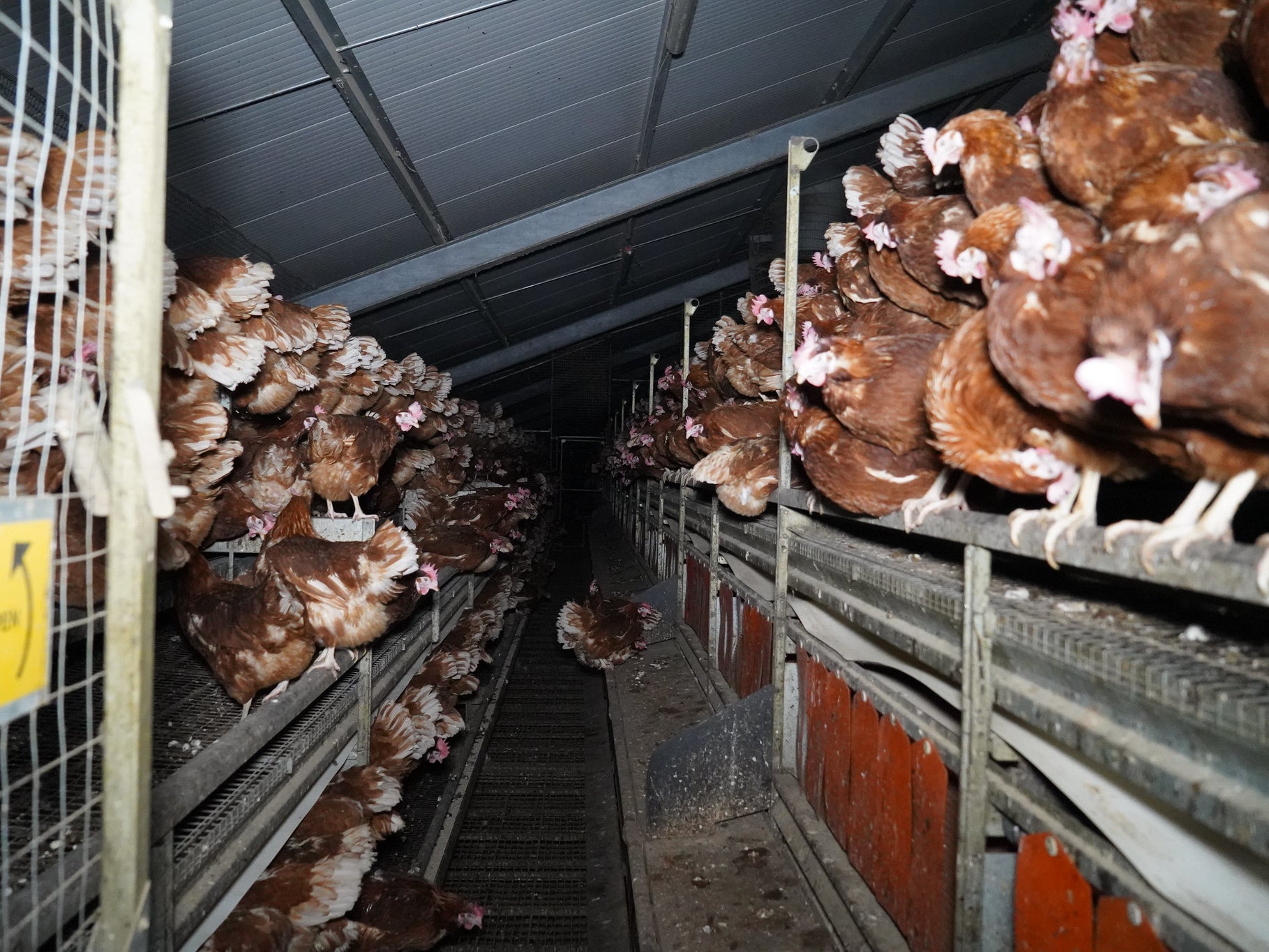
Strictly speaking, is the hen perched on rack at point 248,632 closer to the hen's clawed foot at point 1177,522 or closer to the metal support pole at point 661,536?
the hen's clawed foot at point 1177,522

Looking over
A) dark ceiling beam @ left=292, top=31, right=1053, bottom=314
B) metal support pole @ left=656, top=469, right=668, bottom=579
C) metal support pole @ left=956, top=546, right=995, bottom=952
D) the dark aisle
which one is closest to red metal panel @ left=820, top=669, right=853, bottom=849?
metal support pole @ left=956, top=546, right=995, bottom=952

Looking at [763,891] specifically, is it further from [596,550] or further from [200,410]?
[596,550]

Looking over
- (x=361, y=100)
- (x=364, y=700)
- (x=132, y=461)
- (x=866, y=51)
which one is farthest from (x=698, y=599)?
(x=132, y=461)

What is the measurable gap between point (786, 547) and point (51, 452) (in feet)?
7.71

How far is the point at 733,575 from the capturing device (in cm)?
398

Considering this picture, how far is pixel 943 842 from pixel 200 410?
2699mm

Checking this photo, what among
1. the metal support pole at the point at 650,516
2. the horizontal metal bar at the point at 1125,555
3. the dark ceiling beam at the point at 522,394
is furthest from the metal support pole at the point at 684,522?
the dark ceiling beam at the point at 522,394

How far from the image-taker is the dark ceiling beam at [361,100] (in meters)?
2.70

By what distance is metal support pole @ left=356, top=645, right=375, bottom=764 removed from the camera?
10.4 feet

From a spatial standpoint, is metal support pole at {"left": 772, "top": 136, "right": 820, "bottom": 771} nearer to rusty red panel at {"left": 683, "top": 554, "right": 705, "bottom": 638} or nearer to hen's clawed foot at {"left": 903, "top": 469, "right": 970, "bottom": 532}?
hen's clawed foot at {"left": 903, "top": 469, "right": 970, "bottom": 532}

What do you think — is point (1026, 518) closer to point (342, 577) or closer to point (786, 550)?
point (786, 550)

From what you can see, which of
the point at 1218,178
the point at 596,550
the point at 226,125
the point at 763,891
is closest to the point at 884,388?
the point at 1218,178

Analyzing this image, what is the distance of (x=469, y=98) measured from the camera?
3.54 meters

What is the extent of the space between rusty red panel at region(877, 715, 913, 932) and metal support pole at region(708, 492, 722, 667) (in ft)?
7.60
